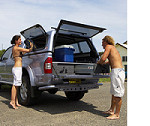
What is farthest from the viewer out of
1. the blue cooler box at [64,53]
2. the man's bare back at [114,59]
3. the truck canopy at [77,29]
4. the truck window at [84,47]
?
the truck window at [84,47]

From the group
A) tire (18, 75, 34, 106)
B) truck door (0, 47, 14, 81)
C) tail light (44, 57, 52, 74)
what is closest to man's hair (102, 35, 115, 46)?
tail light (44, 57, 52, 74)

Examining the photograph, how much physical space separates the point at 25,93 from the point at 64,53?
65.6 inches

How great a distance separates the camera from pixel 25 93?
553cm

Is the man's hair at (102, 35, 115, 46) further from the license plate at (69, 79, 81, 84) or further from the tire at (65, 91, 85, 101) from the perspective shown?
the tire at (65, 91, 85, 101)

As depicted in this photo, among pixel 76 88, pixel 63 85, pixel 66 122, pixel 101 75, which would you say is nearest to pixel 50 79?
pixel 63 85

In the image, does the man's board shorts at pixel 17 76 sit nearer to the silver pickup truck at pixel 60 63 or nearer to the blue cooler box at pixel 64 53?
the silver pickup truck at pixel 60 63

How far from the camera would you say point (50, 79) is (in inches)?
183

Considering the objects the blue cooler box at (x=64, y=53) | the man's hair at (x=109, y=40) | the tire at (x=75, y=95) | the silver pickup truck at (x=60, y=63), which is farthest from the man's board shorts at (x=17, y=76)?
the man's hair at (x=109, y=40)

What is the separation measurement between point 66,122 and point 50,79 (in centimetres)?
114

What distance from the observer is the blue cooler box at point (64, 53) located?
511cm

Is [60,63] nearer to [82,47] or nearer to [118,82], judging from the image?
[118,82]

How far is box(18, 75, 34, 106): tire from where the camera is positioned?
17.4ft

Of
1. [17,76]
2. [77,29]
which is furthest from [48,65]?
[77,29]

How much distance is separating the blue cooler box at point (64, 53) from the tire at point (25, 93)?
109cm
